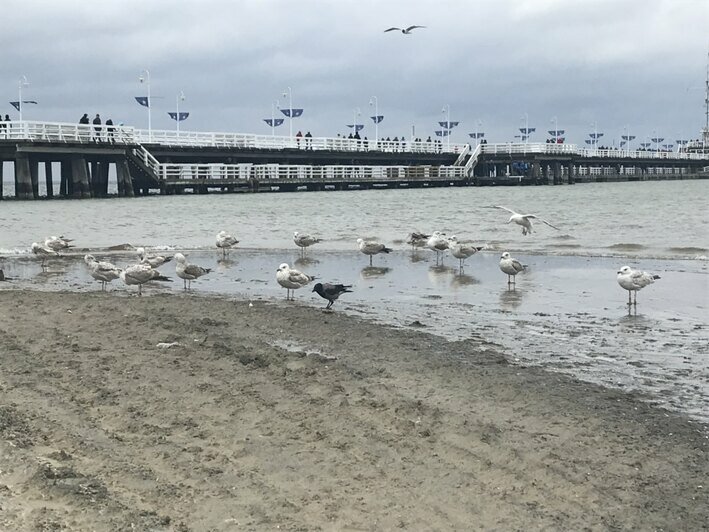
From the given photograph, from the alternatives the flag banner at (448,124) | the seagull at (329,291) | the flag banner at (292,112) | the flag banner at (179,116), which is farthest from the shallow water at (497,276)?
the flag banner at (448,124)

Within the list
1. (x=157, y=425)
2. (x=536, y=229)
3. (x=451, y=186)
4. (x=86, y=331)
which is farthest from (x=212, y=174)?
(x=157, y=425)

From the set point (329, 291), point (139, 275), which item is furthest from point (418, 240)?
point (329, 291)

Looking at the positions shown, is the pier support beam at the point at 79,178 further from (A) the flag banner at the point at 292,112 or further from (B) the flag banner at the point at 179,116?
(A) the flag banner at the point at 292,112

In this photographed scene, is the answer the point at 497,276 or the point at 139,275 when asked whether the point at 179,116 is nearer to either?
the point at 497,276

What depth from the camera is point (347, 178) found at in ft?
205

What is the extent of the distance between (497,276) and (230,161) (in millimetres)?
46107

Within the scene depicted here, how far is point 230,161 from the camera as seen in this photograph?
5850cm

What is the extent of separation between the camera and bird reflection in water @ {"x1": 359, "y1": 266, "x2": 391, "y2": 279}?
14.4 meters

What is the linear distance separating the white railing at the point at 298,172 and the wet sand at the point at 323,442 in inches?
1728

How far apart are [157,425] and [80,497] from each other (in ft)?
4.35

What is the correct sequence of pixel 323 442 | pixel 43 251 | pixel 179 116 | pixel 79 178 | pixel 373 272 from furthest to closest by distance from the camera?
pixel 179 116 → pixel 79 178 → pixel 43 251 → pixel 373 272 → pixel 323 442

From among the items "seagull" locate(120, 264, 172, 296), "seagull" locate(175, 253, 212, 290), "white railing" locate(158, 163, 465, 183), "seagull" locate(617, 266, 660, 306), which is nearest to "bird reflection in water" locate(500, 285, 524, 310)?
"seagull" locate(617, 266, 660, 306)

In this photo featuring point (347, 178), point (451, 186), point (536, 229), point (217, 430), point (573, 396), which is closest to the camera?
point (217, 430)

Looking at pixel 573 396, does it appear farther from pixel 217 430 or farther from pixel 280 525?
pixel 280 525
